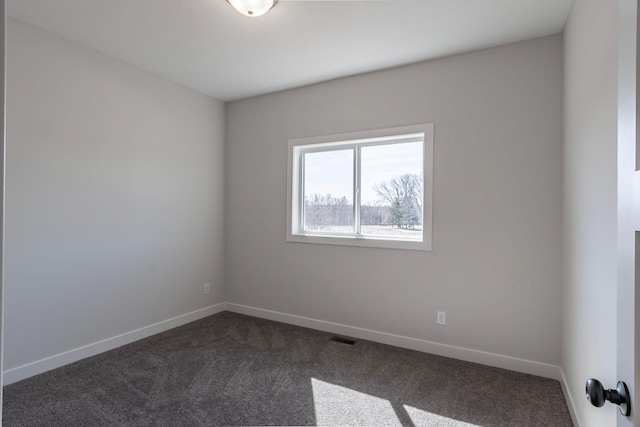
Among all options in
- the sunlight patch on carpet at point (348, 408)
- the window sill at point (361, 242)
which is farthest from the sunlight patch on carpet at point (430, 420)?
the window sill at point (361, 242)

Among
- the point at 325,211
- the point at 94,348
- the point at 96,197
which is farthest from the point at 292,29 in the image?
the point at 94,348

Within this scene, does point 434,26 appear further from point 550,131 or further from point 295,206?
point 295,206

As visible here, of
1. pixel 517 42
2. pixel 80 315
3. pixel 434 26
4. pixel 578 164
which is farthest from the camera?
pixel 80 315

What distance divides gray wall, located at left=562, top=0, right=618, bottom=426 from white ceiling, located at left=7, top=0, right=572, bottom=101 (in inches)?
22.3

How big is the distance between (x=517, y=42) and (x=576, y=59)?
0.75 meters

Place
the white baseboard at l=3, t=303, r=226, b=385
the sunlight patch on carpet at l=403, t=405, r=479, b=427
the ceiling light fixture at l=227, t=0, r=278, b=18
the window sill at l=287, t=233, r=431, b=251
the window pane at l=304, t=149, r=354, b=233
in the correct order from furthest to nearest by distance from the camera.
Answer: the window pane at l=304, t=149, r=354, b=233 → the window sill at l=287, t=233, r=431, b=251 → the white baseboard at l=3, t=303, r=226, b=385 → the ceiling light fixture at l=227, t=0, r=278, b=18 → the sunlight patch on carpet at l=403, t=405, r=479, b=427

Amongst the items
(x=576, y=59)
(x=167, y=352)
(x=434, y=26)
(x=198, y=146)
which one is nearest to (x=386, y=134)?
(x=434, y=26)

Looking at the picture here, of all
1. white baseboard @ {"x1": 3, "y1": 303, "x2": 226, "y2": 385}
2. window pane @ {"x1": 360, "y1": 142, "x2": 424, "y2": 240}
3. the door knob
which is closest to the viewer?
the door knob

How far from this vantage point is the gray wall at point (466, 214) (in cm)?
270

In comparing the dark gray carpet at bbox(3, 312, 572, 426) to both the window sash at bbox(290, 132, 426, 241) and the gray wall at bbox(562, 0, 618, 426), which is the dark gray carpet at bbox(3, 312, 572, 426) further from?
the window sash at bbox(290, 132, 426, 241)

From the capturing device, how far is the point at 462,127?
2986mm

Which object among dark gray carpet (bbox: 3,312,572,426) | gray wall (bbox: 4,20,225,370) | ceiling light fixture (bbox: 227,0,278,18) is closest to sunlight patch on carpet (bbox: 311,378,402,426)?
dark gray carpet (bbox: 3,312,572,426)

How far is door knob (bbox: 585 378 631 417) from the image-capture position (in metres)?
0.67

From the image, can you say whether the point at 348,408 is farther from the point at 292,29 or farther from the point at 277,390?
the point at 292,29
